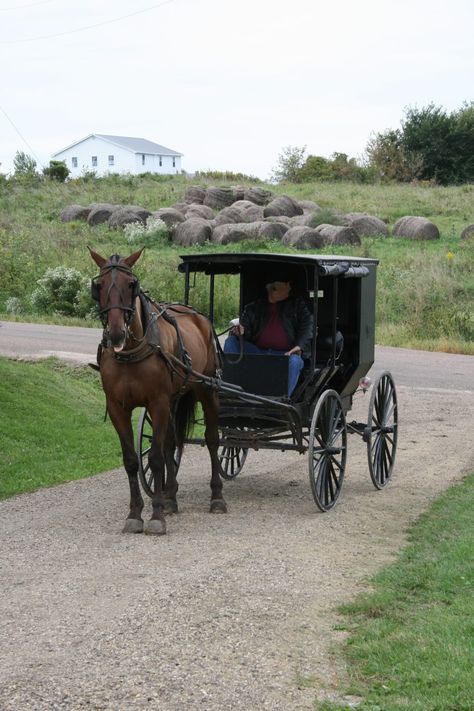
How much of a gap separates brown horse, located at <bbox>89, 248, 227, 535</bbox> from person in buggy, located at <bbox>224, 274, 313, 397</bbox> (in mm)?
1103

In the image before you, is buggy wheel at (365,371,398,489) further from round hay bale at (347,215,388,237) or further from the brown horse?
round hay bale at (347,215,388,237)

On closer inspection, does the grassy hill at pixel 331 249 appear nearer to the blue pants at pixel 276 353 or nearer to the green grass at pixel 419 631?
the blue pants at pixel 276 353

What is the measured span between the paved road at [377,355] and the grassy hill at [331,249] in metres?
1.27

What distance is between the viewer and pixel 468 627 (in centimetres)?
643

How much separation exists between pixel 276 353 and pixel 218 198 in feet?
137

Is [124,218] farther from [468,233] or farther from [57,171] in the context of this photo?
[57,171]

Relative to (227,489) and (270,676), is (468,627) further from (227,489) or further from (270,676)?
(227,489)

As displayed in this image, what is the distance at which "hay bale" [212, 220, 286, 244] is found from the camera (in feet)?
135

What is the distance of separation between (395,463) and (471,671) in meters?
7.48

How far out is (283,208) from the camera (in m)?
48.0

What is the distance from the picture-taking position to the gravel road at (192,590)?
5.58 metres

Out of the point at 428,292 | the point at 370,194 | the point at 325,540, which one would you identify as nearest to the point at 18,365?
the point at 325,540

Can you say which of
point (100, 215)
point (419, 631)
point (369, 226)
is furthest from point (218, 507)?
point (100, 215)

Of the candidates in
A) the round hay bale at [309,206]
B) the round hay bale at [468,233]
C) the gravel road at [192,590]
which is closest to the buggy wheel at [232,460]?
the gravel road at [192,590]
